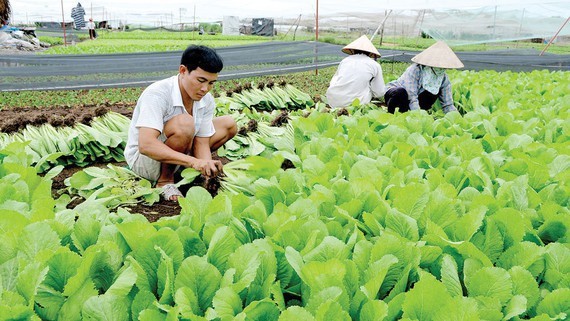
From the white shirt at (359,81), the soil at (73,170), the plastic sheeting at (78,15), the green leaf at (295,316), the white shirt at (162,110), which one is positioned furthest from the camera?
the plastic sheeting at (78,15)

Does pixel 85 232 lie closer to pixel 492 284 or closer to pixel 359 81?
pixel 492 284

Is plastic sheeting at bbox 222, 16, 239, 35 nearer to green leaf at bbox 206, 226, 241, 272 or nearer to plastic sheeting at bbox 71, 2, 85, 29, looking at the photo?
plastic sheeting at bbox 71, 2, 85, 29

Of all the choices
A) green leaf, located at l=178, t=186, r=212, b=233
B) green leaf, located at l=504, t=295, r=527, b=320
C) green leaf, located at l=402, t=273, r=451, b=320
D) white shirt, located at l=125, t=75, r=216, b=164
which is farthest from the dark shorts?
green leaf, located at l=402, t=273, r=451, b=320

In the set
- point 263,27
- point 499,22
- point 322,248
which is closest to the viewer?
point 322,248

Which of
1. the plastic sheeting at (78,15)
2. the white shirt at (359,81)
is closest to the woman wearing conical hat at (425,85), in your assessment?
the white shirt at (359,81)

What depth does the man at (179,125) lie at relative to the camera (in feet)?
11.9

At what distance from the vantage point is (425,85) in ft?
20.2

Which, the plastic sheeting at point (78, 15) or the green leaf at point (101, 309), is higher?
the plastic sheeting at point (78, 15)

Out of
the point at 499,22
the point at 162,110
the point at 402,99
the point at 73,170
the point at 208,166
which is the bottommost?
the point at 73,170

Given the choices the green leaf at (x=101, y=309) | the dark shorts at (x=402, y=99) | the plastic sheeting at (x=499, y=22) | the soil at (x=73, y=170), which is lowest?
the soil at (x=73, y=170)

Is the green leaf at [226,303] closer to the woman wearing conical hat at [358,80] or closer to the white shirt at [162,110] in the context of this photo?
the white shirt at [162,110]

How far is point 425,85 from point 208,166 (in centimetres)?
354

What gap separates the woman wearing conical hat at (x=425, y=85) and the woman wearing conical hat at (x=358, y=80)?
44 centimetres

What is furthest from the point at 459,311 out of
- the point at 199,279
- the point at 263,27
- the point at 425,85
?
the point at 263,27
